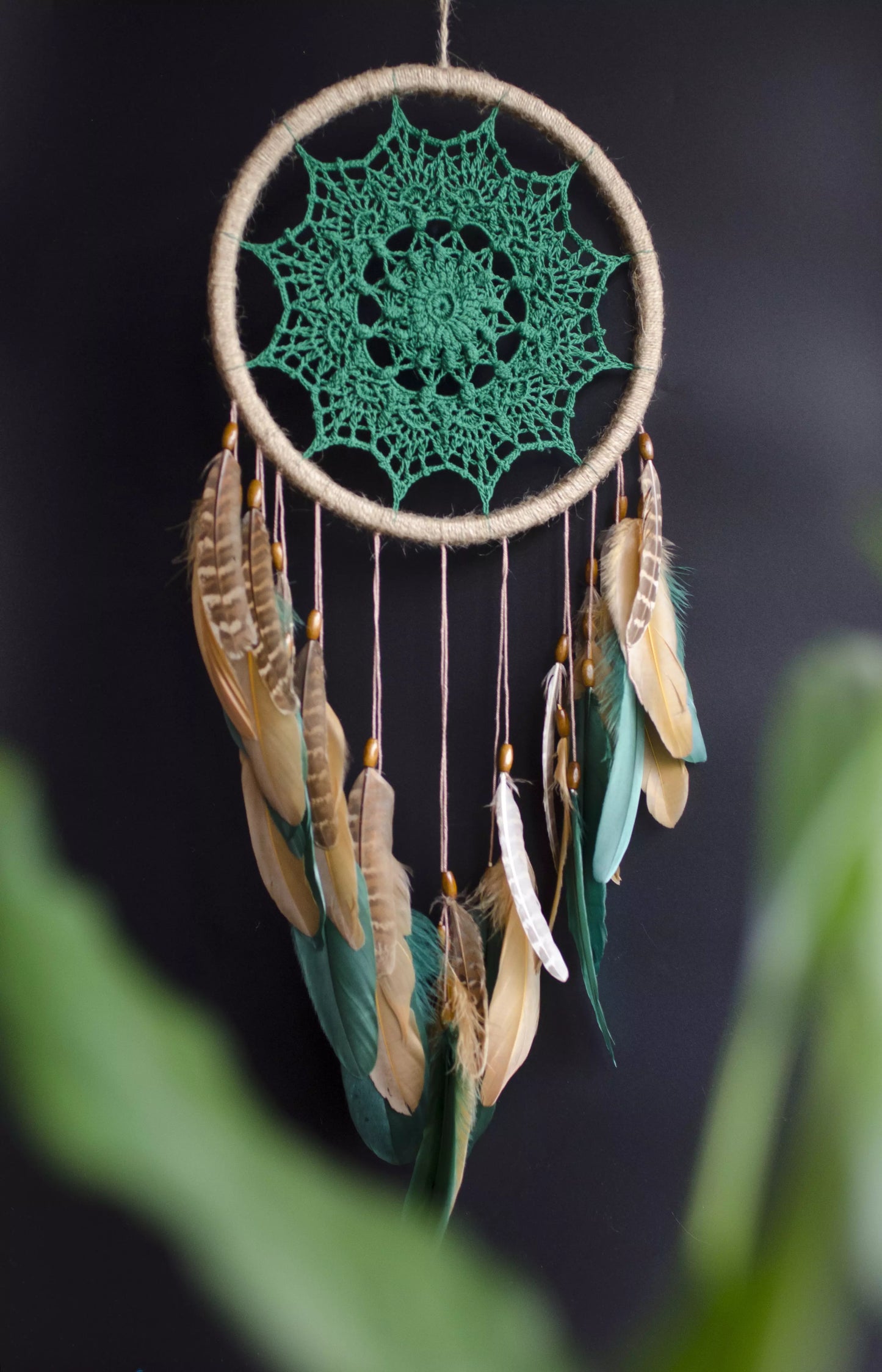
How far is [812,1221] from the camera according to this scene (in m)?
0.13

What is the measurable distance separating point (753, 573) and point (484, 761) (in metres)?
0.31

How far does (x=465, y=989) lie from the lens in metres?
0.82

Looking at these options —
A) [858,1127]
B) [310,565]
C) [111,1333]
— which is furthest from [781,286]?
[111,1333]

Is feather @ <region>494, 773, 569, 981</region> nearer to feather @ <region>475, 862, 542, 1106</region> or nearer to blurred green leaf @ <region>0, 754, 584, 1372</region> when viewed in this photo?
feather @ <region>475, 862, 542, 1106</region>

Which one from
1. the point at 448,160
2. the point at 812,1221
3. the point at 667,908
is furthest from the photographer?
the point at 667,908

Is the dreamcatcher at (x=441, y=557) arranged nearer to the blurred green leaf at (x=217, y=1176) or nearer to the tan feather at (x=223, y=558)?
the tan feather at (x=223, y=558)

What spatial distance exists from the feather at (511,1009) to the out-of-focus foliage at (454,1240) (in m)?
0.63

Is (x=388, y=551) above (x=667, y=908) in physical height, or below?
above

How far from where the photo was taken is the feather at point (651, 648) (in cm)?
83

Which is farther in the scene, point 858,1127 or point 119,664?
point 119,664

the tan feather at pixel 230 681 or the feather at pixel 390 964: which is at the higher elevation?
the tan feather at pixel 230 681

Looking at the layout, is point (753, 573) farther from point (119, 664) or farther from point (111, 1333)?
point (111, 1333)

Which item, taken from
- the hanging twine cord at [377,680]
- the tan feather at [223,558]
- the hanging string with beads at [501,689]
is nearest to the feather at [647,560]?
the hanging string with beads at [501,689]

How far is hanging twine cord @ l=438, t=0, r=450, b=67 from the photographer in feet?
2.64
